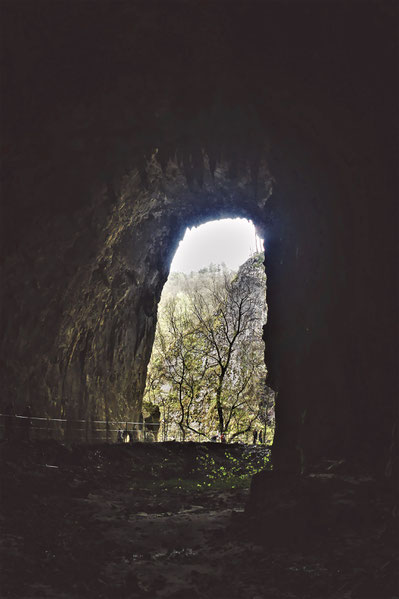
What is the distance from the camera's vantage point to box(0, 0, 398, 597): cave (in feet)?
22.6

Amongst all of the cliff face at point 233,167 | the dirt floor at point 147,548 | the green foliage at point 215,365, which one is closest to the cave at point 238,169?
the cliff face at point 233,167

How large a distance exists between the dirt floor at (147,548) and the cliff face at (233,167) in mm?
1857

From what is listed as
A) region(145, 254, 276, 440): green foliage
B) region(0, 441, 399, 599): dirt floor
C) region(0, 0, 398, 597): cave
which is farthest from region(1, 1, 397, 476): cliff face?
region(145, 254, 276, 440): green foliage

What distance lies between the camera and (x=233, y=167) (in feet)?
39.8

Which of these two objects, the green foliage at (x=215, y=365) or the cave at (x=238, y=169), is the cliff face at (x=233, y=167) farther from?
the green foliage at (x=215, y=365)

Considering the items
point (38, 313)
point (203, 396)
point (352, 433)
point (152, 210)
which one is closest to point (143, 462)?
point (38, 313)

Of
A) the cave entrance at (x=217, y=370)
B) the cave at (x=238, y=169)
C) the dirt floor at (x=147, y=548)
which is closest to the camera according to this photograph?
the dirt floor at (x=147, y=548)

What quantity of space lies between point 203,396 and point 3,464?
733 inches

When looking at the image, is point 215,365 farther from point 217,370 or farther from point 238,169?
point 238,169

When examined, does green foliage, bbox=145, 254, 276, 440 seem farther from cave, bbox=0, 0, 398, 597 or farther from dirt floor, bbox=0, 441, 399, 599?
dirt floor, bbox=0, 441, 399, 599

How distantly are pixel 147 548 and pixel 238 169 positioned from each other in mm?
8914

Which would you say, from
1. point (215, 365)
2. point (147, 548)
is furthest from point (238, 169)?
point (215, 365)

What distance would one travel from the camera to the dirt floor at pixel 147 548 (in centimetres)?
464

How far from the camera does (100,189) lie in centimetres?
1114
